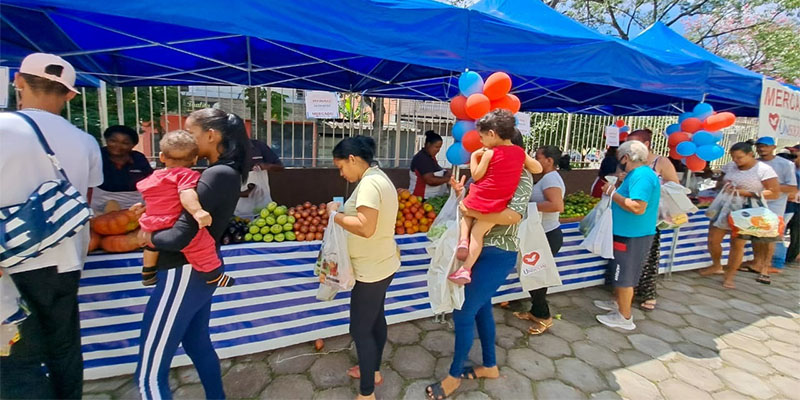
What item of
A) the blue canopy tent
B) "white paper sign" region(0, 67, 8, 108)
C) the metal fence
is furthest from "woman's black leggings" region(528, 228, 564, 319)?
"white paper sign" region(0, 67, 8, 108)

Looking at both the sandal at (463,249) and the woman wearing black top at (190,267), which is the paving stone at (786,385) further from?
the woman wearing black top at (190,267)

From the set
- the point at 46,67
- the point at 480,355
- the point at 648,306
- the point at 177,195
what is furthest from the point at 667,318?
the point at 46,67

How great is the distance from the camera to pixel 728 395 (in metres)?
2.66

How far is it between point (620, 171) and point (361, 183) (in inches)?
102

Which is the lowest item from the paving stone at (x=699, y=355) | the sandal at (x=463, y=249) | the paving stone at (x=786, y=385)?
the paving stone at (x=786, y=385)

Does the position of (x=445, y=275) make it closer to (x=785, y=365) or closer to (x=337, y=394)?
(x=337, y=394)

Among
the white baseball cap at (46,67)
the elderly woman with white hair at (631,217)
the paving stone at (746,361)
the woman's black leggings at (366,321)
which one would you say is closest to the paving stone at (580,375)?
the elderly woman with white hair at (631,217)

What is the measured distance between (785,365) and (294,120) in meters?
6.96

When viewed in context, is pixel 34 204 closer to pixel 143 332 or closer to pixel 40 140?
pixel 40 140

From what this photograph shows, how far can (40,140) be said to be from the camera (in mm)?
1602

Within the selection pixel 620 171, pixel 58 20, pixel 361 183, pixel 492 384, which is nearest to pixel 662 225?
pixel 620 171

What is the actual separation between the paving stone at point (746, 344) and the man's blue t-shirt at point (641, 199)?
130 centimetres

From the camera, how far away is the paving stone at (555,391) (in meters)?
2.54

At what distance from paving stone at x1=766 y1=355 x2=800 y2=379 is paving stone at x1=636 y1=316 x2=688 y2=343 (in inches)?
24.9
